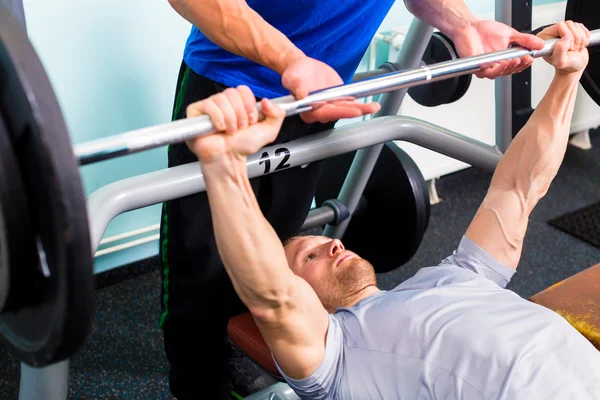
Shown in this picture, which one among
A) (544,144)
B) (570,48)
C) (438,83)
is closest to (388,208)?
(438,83)

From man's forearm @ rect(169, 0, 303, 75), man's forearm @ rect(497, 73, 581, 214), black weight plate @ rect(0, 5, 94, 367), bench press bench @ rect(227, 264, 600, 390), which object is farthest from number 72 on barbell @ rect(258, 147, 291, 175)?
black weight plate @ rect(0, 5, 94, 367)

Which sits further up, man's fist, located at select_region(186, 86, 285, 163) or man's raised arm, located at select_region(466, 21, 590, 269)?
man's fist, located at select_region(186, 86, 285, 163)

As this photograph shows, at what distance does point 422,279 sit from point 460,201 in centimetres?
168

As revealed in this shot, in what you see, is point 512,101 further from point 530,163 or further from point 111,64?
point 111,64

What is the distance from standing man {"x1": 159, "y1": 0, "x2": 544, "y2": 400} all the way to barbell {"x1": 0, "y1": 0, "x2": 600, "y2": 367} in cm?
34

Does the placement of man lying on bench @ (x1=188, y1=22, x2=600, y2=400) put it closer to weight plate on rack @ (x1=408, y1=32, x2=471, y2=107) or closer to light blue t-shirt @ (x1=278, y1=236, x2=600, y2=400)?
light blue t-shirt @ (x1=278, y1=236, x2=600, y2=400)

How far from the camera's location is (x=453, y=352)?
1.19 meters

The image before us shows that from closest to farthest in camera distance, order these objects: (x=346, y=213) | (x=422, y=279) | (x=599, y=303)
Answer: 1. (x=422, y=279)
2. (x=599, y=303)
3. (x=346, y=213)

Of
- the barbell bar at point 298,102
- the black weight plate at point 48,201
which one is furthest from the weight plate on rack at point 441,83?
the black weight plate at point 48,201

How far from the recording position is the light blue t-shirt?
1146 mm

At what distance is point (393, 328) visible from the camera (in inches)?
49.2

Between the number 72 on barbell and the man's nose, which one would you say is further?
the man's nose

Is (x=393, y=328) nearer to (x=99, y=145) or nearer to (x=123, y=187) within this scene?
(x=123, y=187)

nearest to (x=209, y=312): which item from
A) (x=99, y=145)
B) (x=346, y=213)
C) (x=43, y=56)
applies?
(x=346, y=213)
